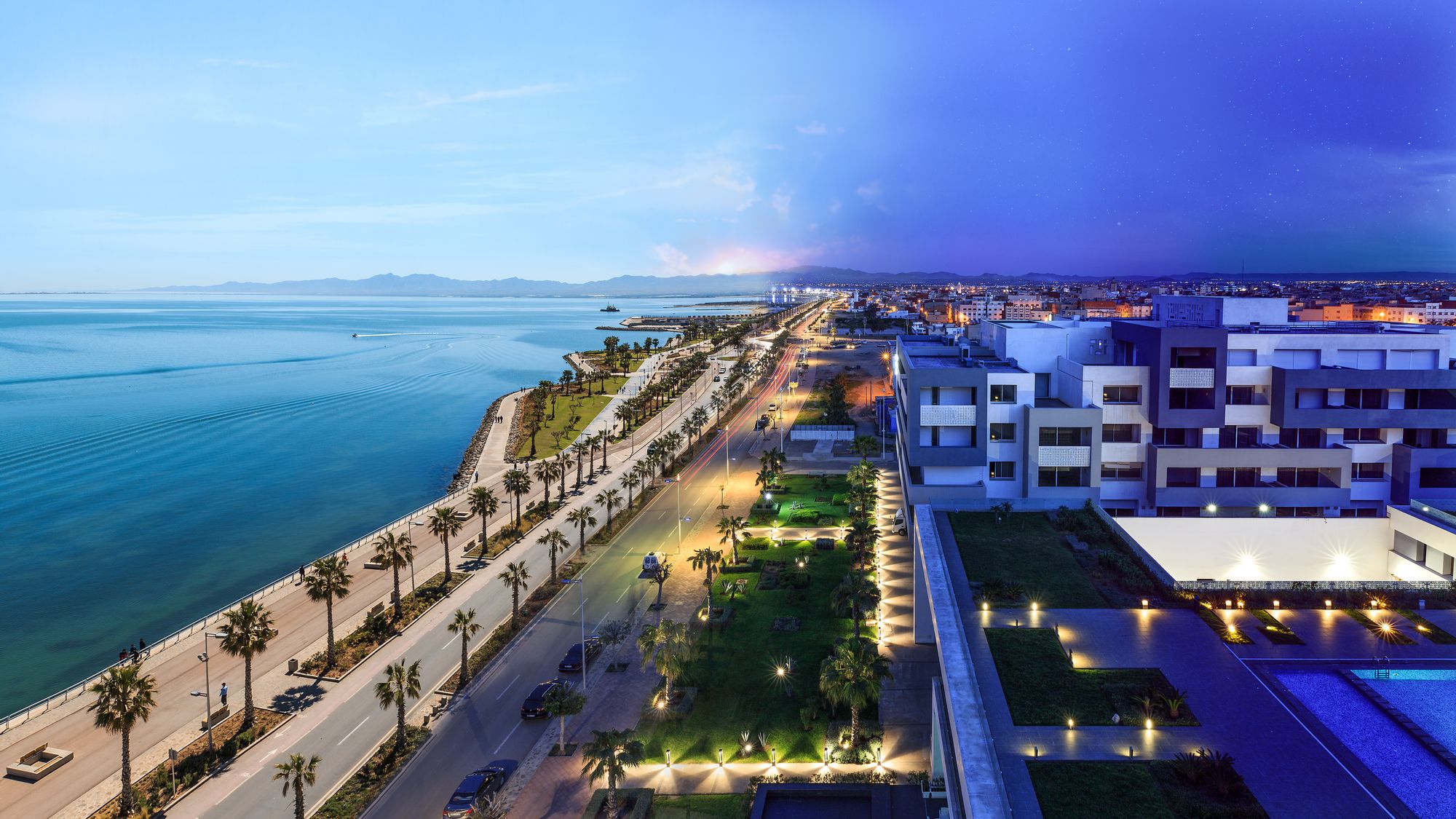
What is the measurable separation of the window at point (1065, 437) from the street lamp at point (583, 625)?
2965 centimetres

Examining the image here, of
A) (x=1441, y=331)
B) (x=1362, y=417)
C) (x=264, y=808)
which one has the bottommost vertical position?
(x=264, y=808)

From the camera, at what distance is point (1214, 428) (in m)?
50.4

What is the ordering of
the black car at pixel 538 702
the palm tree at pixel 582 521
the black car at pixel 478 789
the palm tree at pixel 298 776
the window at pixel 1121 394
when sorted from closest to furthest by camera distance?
the palm tree at pixel 298 776, the black car at pixel 478 789, the black car at pixel 538 702, the window at pixel 1121 394, the palm tree at pixel 582 521

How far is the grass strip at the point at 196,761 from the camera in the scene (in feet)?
99.7

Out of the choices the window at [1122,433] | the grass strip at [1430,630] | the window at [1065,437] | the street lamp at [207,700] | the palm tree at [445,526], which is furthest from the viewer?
the palm tree at [445,526]

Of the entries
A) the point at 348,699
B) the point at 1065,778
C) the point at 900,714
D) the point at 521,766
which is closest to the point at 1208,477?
the point at 900,714

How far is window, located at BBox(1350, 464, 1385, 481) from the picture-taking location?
49375 millimetres

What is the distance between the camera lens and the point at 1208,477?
4953 cm

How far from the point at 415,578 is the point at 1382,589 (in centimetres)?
5276

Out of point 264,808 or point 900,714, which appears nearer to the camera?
point 264,808

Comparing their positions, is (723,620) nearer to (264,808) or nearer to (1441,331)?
(264,808)

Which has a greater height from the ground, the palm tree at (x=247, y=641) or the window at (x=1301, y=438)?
the window at (x=1301, y=438)

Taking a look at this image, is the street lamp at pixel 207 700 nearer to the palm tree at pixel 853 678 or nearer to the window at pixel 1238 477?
the palm tree at pixel 853 678

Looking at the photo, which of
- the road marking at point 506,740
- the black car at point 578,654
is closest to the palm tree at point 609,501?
the black car at point 578,654
